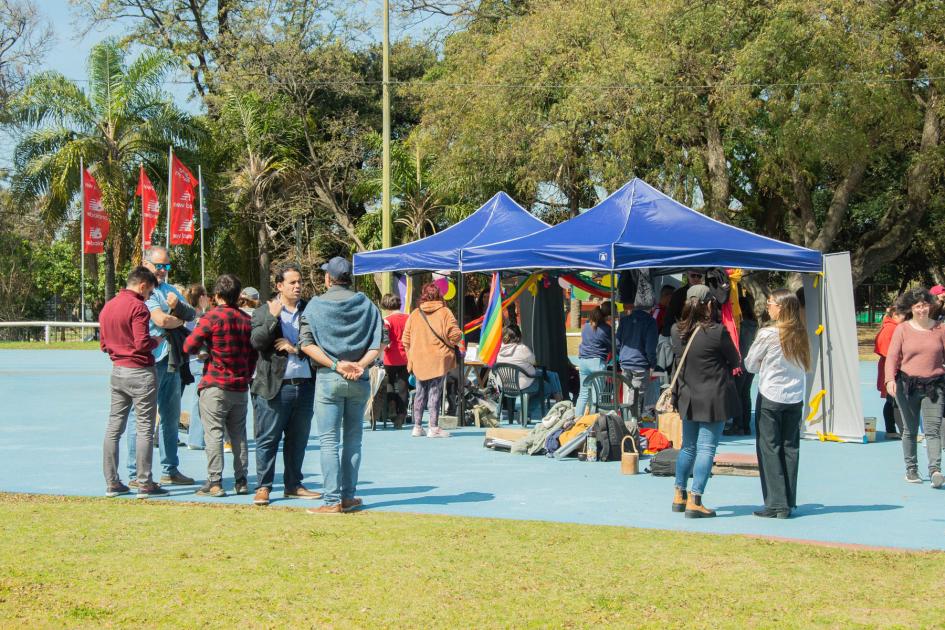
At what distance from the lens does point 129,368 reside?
28.1 ft

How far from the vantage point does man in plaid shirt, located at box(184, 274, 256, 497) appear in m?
8.52

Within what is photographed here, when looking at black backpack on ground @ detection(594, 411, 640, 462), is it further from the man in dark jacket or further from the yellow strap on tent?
the man in dark jacket

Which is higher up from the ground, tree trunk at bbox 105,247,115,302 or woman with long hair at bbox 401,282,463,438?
tree trunk at bbox 105,247,115,302

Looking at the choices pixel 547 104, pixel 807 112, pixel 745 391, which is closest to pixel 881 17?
pixel 807 112

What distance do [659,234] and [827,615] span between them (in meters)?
7.77

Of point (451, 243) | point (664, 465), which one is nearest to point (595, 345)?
point (664, 465)

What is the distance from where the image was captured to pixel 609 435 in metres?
11.1

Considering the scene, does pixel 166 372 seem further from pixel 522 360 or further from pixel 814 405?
pixel 814 405

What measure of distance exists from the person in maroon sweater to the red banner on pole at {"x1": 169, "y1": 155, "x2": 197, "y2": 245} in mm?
23416

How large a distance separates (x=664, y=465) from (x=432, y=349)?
12.7 ft

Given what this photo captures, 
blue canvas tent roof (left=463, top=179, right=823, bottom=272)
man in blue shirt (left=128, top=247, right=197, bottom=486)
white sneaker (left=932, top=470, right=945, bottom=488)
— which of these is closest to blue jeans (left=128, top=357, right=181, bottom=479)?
man in blue shirt (left=128, top=247, right=197, bottom=486)

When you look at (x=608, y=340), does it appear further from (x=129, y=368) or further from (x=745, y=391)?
(x=129, y=368)

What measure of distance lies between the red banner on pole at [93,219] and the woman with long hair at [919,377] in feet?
88.2

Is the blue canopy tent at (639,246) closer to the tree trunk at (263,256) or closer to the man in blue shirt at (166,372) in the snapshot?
the man in blue shirt at (166,372)
